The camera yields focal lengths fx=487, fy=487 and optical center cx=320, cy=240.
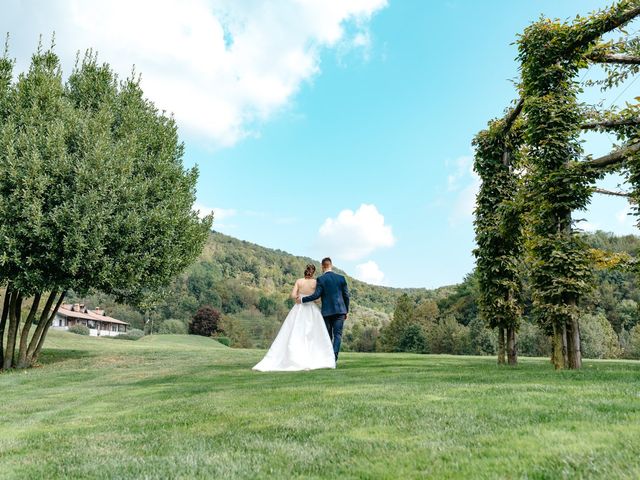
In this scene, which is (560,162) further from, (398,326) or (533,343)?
(398,326)

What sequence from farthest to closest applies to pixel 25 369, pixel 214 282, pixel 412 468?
1. pixel 214 282
2. pixel 25 369
3. pixel 412 468

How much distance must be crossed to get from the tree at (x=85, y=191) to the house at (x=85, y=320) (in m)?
89.0

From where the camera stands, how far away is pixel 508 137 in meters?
16.7

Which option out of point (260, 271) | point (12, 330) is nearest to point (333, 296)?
point (12, 330)

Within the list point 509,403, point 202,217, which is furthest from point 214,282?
point 509,403

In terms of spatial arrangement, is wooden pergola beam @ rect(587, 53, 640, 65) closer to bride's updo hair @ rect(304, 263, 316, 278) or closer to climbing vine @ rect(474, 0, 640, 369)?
climbing vine @ rect(474, 0, 640, 369)

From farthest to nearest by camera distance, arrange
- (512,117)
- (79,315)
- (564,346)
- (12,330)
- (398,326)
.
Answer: (79,315)
(398,326)
(12,330)
(512,117)
(564,346)

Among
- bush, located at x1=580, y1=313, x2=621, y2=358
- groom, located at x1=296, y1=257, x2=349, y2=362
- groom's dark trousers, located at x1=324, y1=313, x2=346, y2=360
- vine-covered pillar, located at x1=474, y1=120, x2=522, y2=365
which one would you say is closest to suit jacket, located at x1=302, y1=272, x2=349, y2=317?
groom, located at x1=296, y1=257, x2=349, y2=362

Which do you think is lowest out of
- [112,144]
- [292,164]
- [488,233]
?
[488,233]

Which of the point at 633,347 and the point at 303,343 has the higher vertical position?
the point at 633,347

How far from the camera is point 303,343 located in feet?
45.1

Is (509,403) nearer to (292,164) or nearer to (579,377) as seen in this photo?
(579,377)

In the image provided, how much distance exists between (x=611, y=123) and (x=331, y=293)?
395 inches

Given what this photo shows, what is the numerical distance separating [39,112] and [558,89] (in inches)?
700
